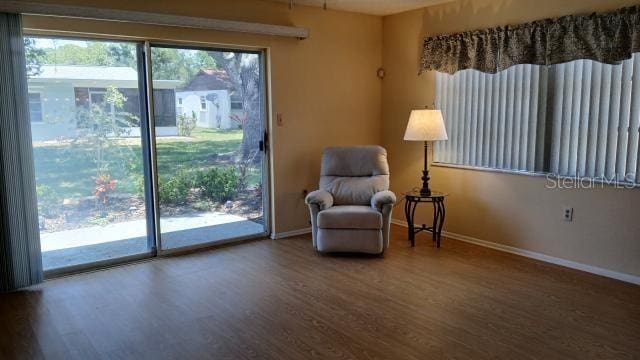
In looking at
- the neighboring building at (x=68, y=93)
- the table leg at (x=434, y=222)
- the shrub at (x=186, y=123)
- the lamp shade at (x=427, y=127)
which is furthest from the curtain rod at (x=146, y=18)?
the table leg at (x=434, y=222)

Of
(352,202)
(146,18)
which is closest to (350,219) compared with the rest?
(352,202)

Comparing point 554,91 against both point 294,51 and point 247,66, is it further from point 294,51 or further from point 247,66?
point 247,66

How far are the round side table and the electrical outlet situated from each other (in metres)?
1.06

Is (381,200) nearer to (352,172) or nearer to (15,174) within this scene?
(352,172)

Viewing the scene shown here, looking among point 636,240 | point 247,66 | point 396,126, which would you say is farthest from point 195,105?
point 636,240

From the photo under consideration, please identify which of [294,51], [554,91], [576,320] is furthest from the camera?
[294,51]

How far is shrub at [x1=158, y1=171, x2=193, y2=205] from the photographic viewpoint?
4547 mm

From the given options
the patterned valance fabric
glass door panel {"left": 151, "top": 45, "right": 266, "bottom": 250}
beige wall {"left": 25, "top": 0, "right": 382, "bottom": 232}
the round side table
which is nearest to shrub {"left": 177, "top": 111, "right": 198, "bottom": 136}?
glass door panel {"left": 151, "top": 45, "right": 266, "bottom": 250}

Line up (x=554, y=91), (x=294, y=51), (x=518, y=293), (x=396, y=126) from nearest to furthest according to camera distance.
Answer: (x=518, y=293)
(x=554, y=91)
(x=294, y=51)
(x=396, y=126)

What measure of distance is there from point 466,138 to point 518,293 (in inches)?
73.8

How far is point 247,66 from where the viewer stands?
494 cm

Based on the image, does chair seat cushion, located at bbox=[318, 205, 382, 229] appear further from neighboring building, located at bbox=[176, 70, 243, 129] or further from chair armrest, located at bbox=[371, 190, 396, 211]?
neighboring building, located at bbox=[176, 70, 243, 129]

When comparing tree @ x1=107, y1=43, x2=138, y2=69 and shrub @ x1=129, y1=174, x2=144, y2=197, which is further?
shrub @ x1=129, y1=174, x2=144, y2=197

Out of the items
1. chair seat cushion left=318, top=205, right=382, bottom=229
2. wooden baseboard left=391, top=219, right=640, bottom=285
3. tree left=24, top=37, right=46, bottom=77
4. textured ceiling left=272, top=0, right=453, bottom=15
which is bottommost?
wooden baseboard left=391, top=219, right=640, bottom=285
